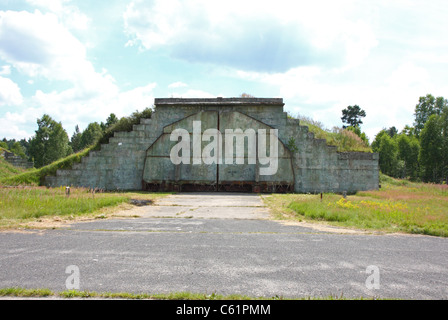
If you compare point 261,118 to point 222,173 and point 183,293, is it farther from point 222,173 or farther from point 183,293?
point 183,293

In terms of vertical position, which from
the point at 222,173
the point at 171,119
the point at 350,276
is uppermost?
the point at 171,119

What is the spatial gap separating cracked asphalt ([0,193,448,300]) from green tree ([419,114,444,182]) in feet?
135

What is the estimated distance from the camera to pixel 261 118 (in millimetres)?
22250

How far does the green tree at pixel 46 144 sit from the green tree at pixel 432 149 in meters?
61.1

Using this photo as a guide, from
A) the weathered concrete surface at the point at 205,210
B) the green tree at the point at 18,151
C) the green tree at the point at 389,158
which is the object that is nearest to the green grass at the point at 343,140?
the weathered concrete surface at the point at 205,210

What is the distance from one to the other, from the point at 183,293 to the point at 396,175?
5990cm

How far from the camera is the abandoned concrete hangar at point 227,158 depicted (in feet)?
68.8

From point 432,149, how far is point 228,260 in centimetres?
4659

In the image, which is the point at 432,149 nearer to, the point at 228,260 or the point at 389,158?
the point at 389,158

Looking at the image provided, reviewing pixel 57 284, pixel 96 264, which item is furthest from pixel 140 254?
pixel 57 284

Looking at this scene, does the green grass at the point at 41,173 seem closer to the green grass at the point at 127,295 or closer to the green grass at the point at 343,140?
the green grass at the point at 343,140

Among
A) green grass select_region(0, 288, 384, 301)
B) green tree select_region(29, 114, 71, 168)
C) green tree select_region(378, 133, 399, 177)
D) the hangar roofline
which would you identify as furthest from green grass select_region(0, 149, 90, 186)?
green tree select_region(378, 133, 399, 177)

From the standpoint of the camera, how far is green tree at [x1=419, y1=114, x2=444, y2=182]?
4141cm
